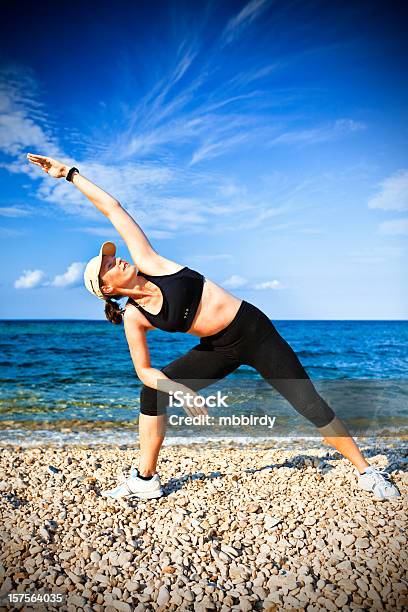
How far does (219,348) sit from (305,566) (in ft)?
Answer: 5.46

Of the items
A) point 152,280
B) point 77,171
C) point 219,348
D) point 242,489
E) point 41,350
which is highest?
point 77,171

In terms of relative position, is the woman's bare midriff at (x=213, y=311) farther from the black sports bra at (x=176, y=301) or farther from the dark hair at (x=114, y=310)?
the dark hair at (x=114, y=310)

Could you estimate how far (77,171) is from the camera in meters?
4.01

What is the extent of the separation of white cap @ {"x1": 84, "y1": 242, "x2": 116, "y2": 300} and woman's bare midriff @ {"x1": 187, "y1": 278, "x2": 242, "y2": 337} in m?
0.75

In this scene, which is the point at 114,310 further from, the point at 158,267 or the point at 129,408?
the point at 129,408

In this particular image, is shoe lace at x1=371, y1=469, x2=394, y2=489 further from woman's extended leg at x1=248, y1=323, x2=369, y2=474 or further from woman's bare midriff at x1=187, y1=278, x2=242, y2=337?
woman's bare midriff at x1=187, y1=278, x2=242, y2=337

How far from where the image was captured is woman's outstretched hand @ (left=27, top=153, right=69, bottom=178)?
4004 millimetres

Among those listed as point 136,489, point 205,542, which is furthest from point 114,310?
point 205,542

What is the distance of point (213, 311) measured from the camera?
3857mm

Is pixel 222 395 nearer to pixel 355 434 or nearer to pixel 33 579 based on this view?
pixel 355 434

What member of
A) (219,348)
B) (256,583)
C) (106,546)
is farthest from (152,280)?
(256,583)

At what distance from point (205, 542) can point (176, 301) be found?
68.4 inches
